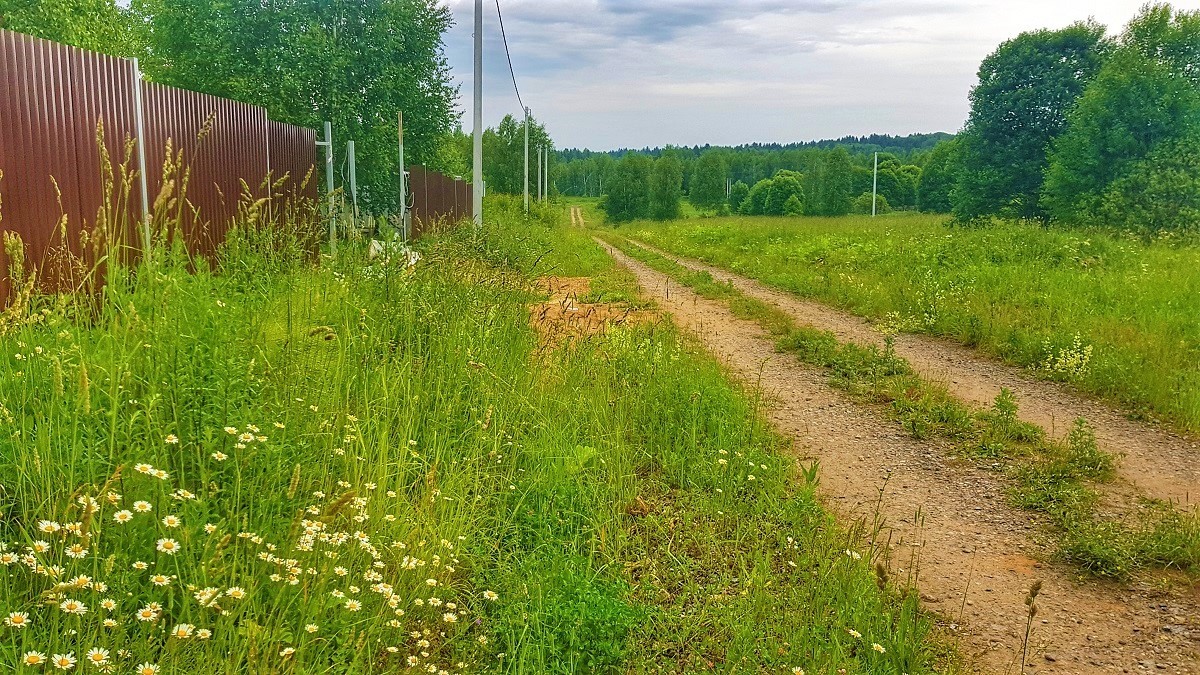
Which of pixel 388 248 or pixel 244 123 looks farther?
pixel 244 123

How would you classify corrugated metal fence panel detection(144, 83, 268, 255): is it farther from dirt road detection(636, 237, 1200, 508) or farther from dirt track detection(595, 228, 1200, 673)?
dirt road detection(636, 237, 1200, 508)

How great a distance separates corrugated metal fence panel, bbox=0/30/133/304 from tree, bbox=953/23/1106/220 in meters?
31.2

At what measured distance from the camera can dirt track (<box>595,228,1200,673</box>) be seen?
281cm

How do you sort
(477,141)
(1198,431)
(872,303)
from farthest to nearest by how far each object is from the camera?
(477,141), (872,303), (1198,431)

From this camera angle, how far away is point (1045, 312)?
8320 millimetres

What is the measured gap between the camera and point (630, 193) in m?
66.8

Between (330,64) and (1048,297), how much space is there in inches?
564

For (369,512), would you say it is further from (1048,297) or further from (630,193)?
(630,193)

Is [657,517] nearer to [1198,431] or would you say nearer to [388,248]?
[388,248]

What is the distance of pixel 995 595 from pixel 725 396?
2300 mm

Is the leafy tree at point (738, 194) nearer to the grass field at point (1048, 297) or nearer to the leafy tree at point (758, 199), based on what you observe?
the leafy tree at point (758, 199)

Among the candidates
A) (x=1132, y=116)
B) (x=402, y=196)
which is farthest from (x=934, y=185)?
(x=402, y=196)

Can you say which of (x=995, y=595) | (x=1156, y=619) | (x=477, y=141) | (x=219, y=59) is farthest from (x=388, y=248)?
(x=219, y=59)

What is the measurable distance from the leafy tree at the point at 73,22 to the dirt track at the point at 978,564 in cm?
2274
